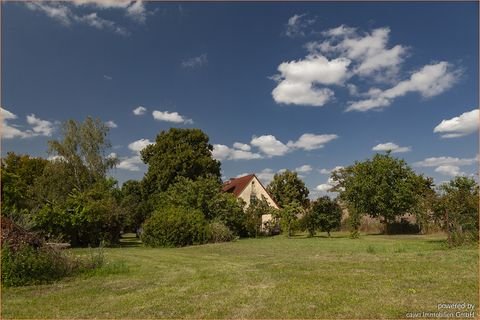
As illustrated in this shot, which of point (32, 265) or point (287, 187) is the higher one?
point (287, 187)

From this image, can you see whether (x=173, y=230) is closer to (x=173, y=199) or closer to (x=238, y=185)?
(x=173, y=199)

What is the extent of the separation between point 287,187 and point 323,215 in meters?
26.6

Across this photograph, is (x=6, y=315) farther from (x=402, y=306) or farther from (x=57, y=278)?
(x=402, y=306)

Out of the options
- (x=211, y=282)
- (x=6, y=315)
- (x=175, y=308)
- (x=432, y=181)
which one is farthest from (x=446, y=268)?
(x=432, y=181)

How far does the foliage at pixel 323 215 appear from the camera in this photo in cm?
3616

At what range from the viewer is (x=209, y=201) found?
34250 millimetres

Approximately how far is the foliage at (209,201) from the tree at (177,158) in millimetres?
6347

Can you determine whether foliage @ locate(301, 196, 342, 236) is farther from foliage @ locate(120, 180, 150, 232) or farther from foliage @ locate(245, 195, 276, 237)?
Answer: foliage @ locate(120, 180, 150, 232)

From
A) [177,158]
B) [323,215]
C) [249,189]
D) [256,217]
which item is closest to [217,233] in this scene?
[256,217]

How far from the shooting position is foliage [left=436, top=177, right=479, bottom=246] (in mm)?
18750

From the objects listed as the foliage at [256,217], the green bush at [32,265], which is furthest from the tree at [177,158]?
the green bush at [32,265]

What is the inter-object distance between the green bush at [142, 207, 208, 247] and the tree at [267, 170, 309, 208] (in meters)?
Answer: 34.1

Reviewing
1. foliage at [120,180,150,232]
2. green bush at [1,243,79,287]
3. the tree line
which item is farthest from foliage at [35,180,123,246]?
green bush at [1,243,79,287]

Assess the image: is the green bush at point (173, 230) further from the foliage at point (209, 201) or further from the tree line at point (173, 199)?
the foliage at point (209, 201)
